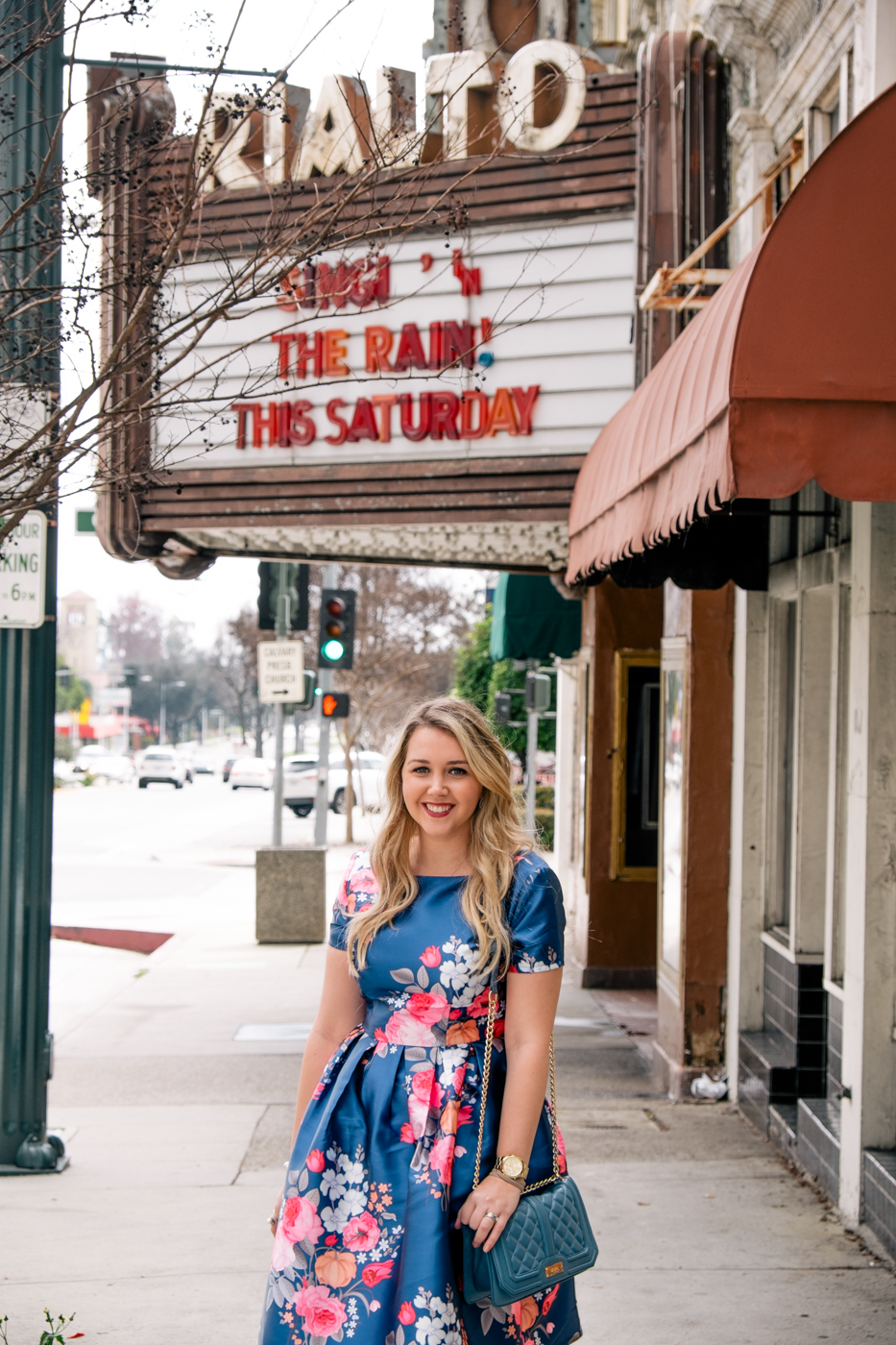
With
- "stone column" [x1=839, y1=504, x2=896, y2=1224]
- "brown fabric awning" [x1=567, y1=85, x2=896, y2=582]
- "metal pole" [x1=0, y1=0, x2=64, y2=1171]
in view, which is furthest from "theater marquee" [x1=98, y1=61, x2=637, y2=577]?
"brown fabric awning" [x1=567, y1=85, x2=896, y2=582]

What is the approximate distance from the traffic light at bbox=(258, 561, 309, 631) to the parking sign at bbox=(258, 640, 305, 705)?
Result: 0.73 ft

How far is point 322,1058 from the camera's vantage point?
3.01m

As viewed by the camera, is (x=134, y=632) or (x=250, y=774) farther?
(x=134, y=632)

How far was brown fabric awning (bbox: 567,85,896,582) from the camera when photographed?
3365 millimetres

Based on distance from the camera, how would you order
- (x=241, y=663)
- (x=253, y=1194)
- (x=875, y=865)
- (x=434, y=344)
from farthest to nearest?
(x=241, y=663), (x=434, y=344), (x=253, y=1194), (x=875, y=865)

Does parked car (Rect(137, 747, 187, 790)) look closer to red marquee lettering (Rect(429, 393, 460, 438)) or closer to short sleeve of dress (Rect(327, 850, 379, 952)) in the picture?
red marquee lettering (Rect(429, 393, 460, 438))

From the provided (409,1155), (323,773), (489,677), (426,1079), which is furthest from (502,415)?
(489,677)

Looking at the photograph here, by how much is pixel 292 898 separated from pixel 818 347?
11.1 m

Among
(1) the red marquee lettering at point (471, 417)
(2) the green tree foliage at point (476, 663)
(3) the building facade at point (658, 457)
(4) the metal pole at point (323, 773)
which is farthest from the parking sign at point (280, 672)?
(2) the green tree foliage at point (476, 663)

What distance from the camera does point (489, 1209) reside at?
8.83 feet

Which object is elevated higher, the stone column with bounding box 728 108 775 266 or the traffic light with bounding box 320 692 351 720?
the stone column with bounding box 728 108 775 266

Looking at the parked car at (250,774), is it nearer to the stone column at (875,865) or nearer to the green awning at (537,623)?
the green awning at (537,623)

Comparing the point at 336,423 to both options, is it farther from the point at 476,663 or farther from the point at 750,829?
the point at 476,663

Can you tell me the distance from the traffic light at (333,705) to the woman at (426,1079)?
39.4 ft
